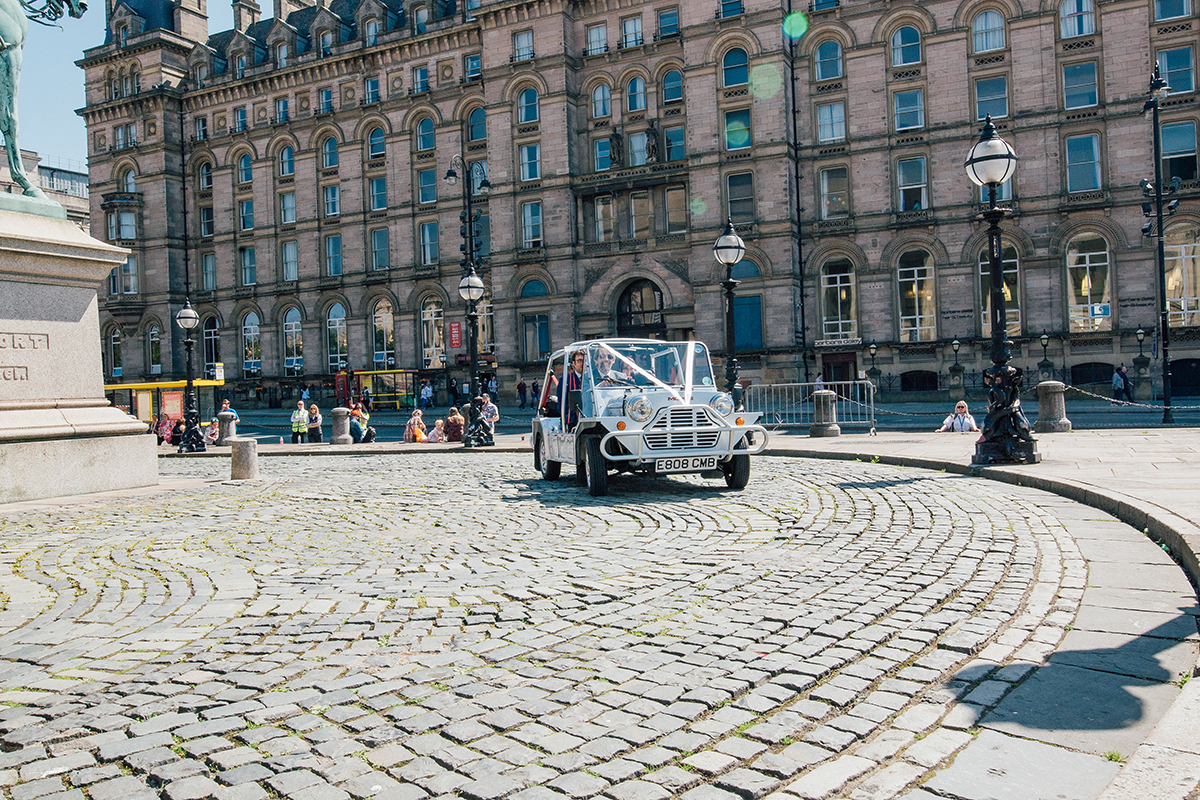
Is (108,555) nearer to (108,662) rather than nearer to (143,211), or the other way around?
(108,662)

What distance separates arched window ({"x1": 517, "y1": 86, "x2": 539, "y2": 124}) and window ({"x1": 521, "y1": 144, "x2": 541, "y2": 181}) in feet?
4.52

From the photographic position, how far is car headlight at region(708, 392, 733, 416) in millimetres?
11109

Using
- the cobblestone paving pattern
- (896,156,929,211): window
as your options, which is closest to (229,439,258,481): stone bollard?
the cobblestone paving pattern

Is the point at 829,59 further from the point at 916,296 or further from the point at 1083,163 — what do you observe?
the point at 1083,163

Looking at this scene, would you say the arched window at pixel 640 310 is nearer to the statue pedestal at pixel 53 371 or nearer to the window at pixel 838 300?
the window at pixel 838 300

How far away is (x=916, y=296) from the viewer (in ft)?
127

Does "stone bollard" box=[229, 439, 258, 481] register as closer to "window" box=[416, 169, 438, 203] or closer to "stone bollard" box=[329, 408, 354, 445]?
"stone bollard" box=[329, 408, 354, 445]

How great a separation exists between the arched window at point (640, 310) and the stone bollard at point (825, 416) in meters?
21.4

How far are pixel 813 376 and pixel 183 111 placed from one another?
45.2 m

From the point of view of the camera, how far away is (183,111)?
188 feet

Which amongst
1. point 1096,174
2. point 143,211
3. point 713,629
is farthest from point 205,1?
point 713,629

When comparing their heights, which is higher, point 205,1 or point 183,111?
point 205,1

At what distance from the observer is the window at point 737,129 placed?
4041 cm

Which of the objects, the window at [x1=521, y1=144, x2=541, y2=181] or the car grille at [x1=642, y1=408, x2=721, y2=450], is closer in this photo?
the car grille at [x1=642, y1=408, x2=721, y2=450]
